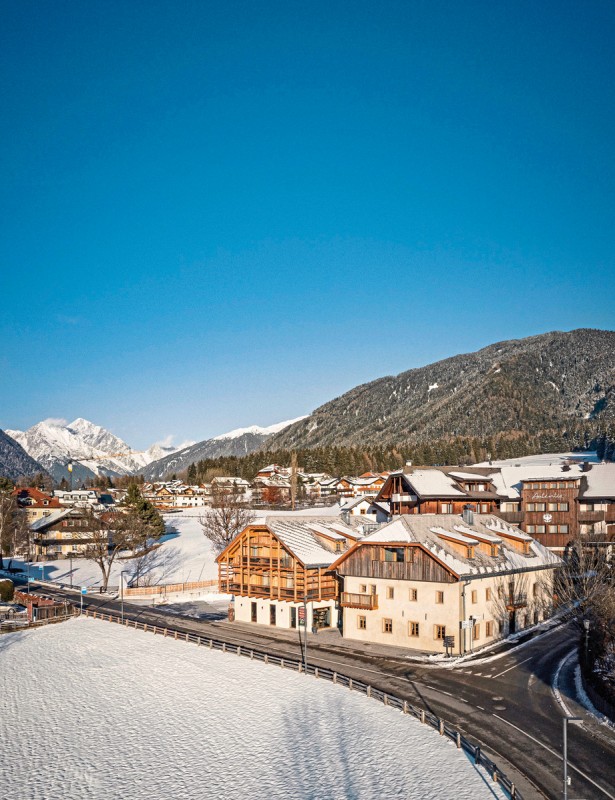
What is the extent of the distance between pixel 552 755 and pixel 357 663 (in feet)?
60.9

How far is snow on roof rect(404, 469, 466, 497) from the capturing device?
83.6 m

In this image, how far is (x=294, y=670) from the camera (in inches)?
1789

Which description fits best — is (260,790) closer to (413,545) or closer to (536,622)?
(413,545)

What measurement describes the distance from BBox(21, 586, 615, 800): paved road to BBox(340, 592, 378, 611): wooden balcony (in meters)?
2.97

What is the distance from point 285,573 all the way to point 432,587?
48.6 feet

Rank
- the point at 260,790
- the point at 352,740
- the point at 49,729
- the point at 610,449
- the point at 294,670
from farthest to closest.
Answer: the point at 610,449 → the point at 294,670 → the point at 49,729 → the point at 352,740 → the point at 260,790

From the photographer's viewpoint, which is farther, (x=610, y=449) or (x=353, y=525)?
(x=610, y=449)

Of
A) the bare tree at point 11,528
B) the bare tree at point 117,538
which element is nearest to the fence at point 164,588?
the bare tree at point 117,538

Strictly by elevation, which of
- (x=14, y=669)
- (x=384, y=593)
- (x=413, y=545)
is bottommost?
(x=14, y=669)

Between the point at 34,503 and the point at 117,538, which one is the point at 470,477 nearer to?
the point at 117,538

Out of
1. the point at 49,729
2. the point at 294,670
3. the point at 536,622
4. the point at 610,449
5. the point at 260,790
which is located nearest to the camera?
the point at 260,790

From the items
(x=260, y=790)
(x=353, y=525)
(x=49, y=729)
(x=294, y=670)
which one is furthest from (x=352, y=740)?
(x=353, y=525)

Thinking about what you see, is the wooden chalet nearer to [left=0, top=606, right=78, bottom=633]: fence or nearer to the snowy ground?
the snowy ground

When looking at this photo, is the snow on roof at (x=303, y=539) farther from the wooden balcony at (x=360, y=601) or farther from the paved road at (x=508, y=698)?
the paved road at (x=508, y=698)
